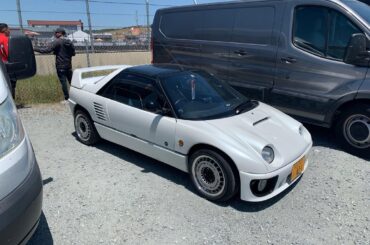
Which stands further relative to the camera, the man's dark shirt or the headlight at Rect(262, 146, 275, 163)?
the man's dark shirt

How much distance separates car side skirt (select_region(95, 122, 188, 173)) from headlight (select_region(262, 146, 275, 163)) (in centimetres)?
81

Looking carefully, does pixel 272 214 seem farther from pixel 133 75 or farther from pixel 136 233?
pixel 133 75

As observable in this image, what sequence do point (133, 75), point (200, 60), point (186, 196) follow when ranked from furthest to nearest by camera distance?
1. point (200, 60)
2. point (133, 75)
3. point (186, 196)

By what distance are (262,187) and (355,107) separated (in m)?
2.10

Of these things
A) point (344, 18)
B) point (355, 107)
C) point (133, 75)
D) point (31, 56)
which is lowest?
point (355, 107)

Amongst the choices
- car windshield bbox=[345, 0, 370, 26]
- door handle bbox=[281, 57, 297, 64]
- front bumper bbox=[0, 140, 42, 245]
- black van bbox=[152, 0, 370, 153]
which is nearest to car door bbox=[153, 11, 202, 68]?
black van bbox=[152, 0, 370, 153]

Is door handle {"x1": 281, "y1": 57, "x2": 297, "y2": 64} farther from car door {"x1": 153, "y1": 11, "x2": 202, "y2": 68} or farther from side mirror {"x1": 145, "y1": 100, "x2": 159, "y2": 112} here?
side mirror {"x1": 145, "y1": 100, "x2": 159, "y2": 112}

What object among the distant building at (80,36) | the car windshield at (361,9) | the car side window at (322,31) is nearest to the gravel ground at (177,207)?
the car side window at (322,31)

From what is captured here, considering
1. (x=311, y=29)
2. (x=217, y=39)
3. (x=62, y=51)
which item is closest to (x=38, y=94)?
(x=62, y=51)

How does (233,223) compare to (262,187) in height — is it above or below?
below

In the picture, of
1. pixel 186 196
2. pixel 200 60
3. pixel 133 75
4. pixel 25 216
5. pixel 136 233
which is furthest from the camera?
pixel 200 60

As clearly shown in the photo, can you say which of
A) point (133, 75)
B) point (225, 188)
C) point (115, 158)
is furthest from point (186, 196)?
point (133, 75)

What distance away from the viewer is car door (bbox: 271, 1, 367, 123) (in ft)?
14.2

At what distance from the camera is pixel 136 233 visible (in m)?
2.80
